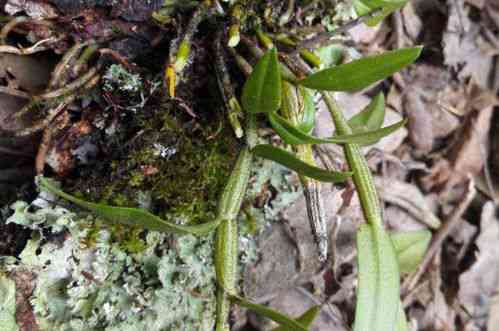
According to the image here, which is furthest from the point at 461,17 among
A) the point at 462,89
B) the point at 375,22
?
the point at 375,22

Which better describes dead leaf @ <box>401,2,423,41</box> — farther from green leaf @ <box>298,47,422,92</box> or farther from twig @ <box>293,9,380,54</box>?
green leaf @ <box>298,47,422,92</box>

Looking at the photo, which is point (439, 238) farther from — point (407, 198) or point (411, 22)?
point (411, 22)

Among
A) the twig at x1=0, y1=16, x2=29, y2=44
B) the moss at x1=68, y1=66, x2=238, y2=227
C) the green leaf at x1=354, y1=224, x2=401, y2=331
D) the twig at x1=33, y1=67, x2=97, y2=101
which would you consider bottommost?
the green leaf at x1=354, y1=224, x2=401, y2=331

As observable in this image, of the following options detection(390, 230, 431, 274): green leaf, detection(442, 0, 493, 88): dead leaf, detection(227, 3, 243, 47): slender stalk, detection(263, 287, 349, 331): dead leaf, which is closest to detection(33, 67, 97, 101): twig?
detection(227, 3, 243, 47): slender stalk

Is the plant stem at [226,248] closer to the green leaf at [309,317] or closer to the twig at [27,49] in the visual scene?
the green leaf at [309,317]

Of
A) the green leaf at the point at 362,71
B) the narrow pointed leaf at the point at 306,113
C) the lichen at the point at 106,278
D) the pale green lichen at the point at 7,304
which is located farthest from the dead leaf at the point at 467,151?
the pale green lichen at the point at 7,304
